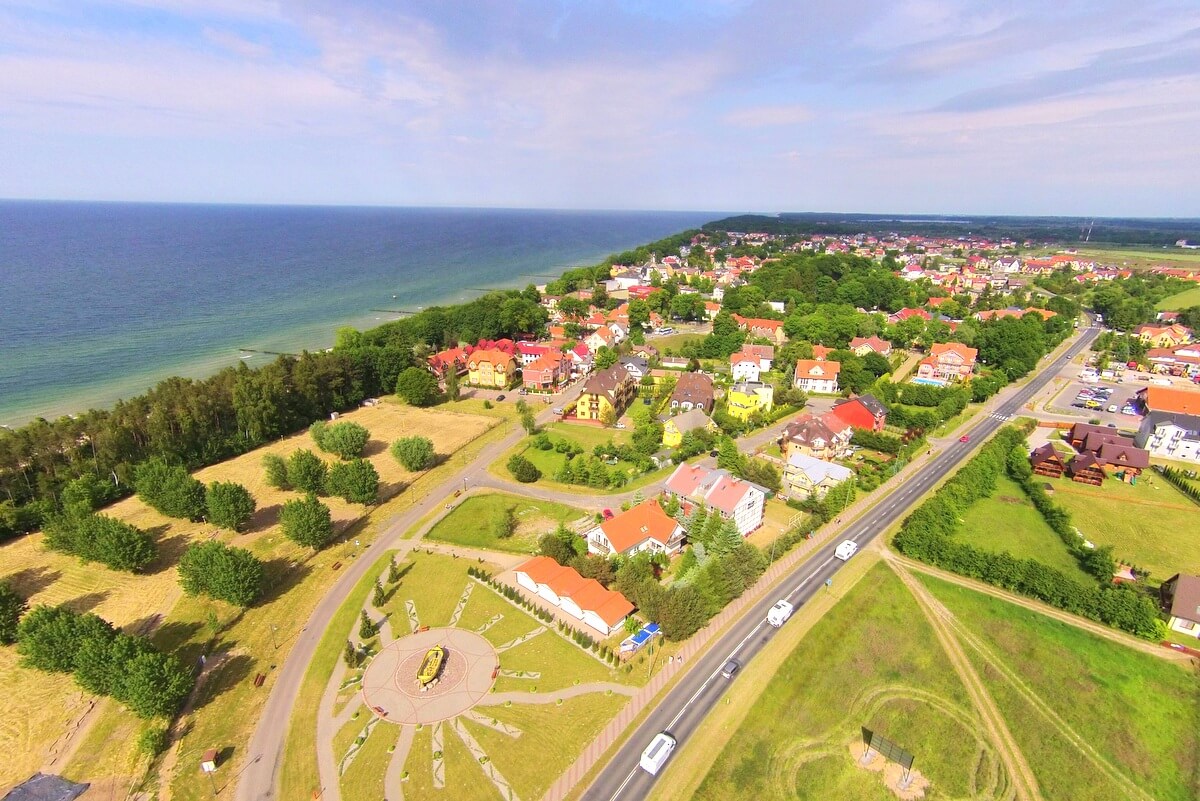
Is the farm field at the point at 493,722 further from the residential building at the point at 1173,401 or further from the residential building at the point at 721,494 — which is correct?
the residential building at the point at 1173,401

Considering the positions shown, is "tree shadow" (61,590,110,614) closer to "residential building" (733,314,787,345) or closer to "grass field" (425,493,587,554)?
"grass field" (425,493,587,554)

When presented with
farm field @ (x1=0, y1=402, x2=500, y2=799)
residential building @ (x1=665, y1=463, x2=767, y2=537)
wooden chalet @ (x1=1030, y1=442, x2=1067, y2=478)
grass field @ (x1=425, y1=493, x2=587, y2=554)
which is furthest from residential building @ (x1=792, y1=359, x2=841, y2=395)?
farm field @ (x1=0, y1=402, x2=500, y2=799)

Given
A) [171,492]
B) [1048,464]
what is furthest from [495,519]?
[1048,464]

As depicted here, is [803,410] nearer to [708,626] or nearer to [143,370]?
[708,626]

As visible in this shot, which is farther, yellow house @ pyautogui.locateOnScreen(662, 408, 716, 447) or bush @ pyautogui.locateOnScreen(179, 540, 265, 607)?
yellow house @ pyautogui.locateOnScreen(662, 408, 716, 447)

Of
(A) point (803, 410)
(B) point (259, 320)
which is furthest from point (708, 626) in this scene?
(B) point (259, 320)

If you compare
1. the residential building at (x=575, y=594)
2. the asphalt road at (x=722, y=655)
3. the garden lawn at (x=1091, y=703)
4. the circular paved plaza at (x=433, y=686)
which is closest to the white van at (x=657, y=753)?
the asphalt road at (x=722, y=655)
